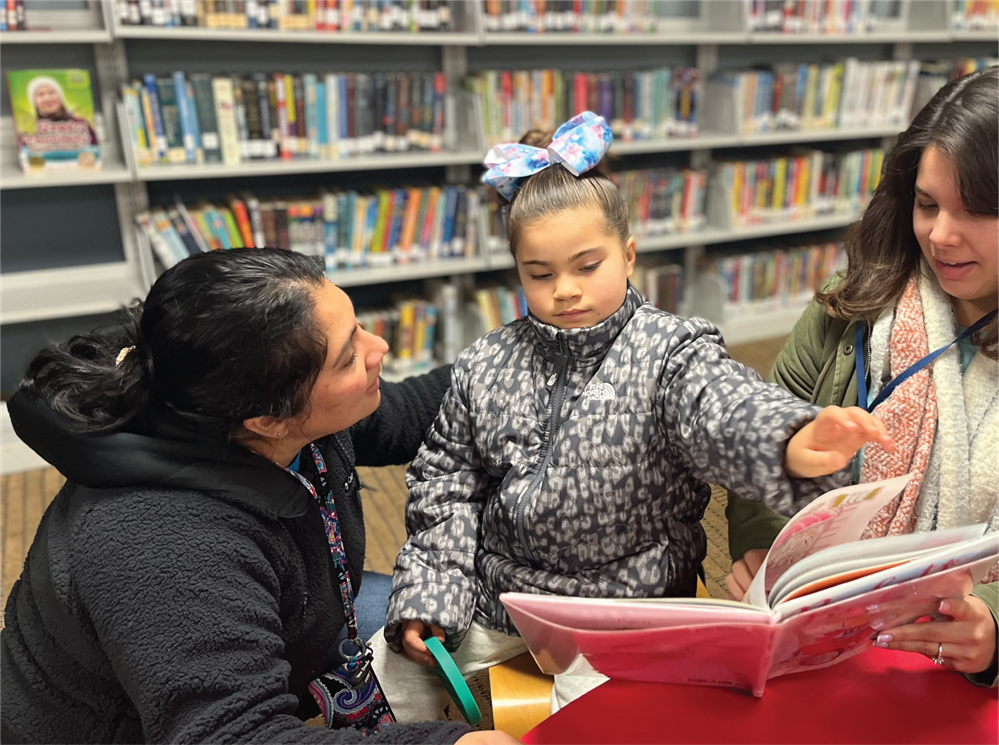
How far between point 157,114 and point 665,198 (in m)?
2.01

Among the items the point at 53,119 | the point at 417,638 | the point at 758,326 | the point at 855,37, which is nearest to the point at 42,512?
the point at 53,119

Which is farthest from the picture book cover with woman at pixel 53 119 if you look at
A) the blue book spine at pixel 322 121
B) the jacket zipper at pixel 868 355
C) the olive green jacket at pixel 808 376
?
the jacket zipper at pixel 868 355

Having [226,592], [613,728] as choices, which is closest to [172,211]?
[226,592]

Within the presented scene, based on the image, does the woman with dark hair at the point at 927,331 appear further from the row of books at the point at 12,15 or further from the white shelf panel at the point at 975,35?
the white shelf panel at the point at 975,35

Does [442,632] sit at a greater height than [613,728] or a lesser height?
lesser

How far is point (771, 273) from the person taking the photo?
378 cm

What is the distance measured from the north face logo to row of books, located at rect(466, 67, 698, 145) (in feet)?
6.87

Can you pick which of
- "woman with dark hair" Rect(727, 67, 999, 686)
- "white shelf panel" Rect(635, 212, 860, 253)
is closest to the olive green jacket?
"woman with dark hair" Rect(727, 67, 999, 686)

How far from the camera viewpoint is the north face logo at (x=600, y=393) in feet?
3.72

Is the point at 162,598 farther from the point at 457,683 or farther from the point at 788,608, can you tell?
the point at 788,608

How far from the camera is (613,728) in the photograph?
84 cm

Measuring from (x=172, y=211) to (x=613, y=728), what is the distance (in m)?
2.45

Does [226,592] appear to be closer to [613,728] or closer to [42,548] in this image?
[42,548]

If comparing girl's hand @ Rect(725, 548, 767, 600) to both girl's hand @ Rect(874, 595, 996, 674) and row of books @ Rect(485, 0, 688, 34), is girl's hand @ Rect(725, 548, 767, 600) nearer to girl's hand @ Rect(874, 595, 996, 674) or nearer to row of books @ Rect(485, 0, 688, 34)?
girl's hand @ Rect(874, 595, 996, 674)
